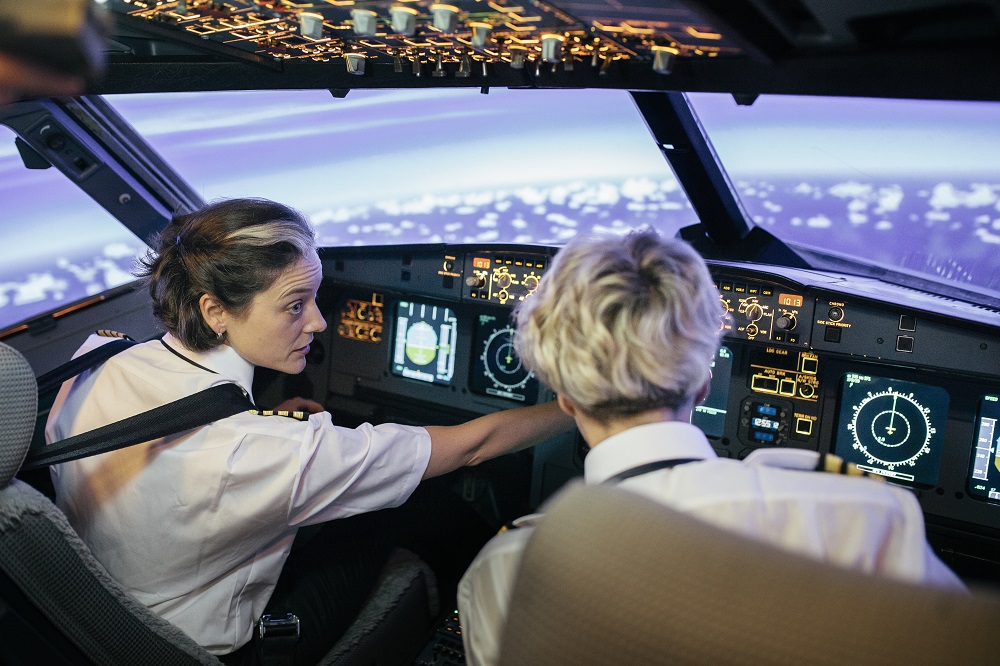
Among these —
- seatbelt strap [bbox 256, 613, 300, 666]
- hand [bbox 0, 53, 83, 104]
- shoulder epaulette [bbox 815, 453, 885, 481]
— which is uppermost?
hand [bbox 0, 53, 83, 104]

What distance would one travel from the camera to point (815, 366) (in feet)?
7.39

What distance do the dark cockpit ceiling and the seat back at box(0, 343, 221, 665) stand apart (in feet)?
2.53

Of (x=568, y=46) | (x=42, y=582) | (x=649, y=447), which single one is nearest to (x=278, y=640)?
(x=42, y=582)

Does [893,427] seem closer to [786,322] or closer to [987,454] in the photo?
[987,454]

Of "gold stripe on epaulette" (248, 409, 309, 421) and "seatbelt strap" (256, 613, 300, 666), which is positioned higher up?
"gold stripe on epaulette" (248, 409, 309, 421)

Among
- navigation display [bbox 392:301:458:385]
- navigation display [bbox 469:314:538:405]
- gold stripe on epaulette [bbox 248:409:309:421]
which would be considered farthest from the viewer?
navigation display [bbox 392:301:458:385]

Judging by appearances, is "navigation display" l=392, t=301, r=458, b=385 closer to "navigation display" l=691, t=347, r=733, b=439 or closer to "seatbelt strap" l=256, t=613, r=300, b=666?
"navigation display" l=691, t=347, r=733, b=439

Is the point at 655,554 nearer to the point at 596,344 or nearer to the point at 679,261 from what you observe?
the point at 596,344

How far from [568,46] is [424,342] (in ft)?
5.21

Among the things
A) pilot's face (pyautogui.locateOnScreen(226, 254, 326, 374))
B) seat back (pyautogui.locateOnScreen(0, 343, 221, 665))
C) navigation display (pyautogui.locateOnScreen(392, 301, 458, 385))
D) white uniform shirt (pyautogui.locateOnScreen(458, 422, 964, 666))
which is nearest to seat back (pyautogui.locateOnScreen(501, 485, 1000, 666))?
white uniform shirt (pyautogui.locateOnScreen(458, 422, 964, 666))

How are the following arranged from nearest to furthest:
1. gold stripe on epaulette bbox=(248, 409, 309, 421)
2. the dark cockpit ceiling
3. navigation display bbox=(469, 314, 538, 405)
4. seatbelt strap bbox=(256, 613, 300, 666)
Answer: the dark cockpit ceiling → gold stripe on epaulette bbox=(248, 409, 309, 421) → seatbelt strap bbox=(256, 613, 300, 666) → navigation display bbox=(469, 314, 538, 405)

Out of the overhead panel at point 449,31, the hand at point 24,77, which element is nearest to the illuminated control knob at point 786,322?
the overhead panel at point 449,31

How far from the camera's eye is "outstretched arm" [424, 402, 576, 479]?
5.46 ft

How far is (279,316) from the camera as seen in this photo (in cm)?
176
